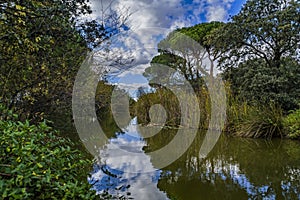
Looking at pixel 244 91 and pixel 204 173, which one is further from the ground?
pixel 244 91

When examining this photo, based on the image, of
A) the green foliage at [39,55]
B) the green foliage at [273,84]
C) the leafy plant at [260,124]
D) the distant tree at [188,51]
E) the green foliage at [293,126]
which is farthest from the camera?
the distant tree at [188,51]

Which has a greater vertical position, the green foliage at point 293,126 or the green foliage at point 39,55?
the green foliage at point 39,55

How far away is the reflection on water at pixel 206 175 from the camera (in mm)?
2240

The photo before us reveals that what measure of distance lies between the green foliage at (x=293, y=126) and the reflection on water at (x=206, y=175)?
0.77m

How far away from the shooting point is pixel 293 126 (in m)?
5.07

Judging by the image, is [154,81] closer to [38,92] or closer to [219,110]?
[219,110]

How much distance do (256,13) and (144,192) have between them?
6.95m

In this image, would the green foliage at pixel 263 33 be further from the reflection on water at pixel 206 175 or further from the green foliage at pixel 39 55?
the green foliage at pixel 39 55

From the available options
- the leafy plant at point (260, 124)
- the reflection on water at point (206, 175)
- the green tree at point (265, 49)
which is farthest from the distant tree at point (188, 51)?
the reflection on water at point (206, 175)

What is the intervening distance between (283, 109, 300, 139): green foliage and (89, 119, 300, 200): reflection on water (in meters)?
0.77

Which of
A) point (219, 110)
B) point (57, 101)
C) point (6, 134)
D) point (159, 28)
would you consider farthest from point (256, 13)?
point (6, 134)

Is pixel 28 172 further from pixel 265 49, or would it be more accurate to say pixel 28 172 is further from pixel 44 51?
pixel 265 49

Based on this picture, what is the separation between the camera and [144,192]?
2281 millimetres

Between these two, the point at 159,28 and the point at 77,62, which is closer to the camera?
the point at 77,62
